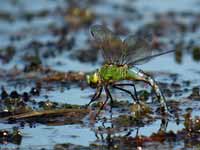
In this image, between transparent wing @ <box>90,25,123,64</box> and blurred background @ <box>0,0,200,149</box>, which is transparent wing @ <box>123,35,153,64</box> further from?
blurred background @ <box>0,0,200,149</box>

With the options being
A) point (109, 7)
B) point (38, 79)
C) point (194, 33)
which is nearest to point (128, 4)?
point (109, 7)

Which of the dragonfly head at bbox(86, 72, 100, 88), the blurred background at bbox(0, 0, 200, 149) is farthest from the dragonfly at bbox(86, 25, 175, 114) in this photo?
the blurred background at bbox(0, 0, 200, 149)

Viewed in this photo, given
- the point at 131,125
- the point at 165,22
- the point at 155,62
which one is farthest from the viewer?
the point at 165,22

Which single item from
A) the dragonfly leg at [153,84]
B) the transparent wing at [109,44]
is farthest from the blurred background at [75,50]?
the transparent wing at [109,44]

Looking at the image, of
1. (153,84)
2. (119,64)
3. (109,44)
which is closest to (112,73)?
(119,64)

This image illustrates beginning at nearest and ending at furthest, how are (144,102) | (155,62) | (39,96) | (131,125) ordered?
(131,125), (144,102), (39,96), (155,62)

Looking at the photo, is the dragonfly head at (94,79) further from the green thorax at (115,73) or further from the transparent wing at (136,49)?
the transparent wing at (136,49)

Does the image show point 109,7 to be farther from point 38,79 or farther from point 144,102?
point 144,102
